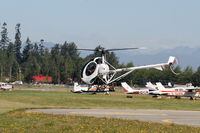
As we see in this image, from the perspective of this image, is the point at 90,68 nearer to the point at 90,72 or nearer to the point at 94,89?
the point at 90,72

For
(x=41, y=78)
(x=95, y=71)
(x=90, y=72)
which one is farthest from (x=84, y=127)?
(x=41, y=78)

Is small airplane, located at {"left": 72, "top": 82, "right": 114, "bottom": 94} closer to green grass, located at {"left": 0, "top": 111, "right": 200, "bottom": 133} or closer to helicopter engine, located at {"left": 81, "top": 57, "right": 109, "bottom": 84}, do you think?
helicopter engine, located at {"left": 81, "top": 57, "right": 109, "bottom": 84}

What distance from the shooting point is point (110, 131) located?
1897cm

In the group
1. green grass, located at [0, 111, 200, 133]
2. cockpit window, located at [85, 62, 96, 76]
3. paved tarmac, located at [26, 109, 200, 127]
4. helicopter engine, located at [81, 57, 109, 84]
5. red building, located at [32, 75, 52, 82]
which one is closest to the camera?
green grass, located at [0, 111, 200, 133]

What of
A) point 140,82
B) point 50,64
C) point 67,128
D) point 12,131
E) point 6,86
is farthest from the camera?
point 50,64

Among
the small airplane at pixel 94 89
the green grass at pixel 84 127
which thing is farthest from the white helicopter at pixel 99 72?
the green grass at pixel 84 127

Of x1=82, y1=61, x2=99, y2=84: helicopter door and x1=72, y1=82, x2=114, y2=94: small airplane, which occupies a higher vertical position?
x1=82, y1=61, x2=99, y2=84: helicopter door

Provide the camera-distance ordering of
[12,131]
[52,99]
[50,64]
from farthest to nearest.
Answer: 1. [50,64]
2. [52,99]
3. [12,131]

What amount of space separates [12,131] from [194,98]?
57360mm

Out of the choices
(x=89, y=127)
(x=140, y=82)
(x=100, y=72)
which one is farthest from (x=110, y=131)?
(x=140, y=82)

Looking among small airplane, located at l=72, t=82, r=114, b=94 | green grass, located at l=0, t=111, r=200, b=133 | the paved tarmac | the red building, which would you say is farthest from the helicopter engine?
the red building

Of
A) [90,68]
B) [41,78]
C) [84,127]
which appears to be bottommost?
[84,127]

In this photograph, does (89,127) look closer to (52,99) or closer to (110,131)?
(110,131)

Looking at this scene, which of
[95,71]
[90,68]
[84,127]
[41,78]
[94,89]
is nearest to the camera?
[84,127]
